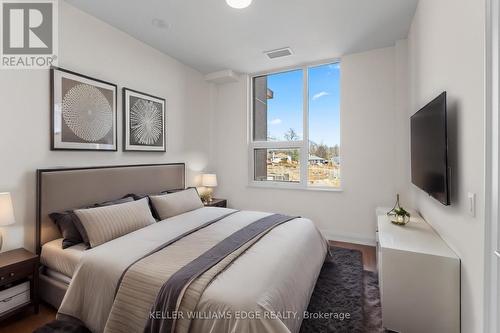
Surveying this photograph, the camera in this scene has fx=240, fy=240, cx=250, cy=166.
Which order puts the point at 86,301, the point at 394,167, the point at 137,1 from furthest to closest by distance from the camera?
1. the point at 394,167
2. the point at 137,1
3. the point at 86,301

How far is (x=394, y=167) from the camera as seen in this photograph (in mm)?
3395

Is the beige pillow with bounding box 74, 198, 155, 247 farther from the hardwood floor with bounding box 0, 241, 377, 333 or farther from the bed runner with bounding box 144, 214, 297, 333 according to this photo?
the bed runner with bounding box 144, 214, 297, 333

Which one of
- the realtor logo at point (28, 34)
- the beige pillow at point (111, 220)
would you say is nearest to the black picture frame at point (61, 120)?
the realtor logo at point (28, 34)

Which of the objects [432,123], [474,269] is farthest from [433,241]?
[432,123]

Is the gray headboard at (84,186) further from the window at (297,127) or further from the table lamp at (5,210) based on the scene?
the window at (297,127)

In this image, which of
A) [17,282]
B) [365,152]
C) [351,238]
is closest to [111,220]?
[17,282]

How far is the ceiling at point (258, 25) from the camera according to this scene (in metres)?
2.52

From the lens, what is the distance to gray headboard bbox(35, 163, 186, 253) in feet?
7.06

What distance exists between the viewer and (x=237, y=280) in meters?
1.40

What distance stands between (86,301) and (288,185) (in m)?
3.16

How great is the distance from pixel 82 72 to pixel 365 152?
Result: 148 inches

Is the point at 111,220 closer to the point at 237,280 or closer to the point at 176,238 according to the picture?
the point at 176,238

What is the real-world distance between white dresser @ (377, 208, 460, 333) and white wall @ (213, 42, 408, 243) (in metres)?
1.80

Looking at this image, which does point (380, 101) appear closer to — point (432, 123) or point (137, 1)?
point (432, 123)
